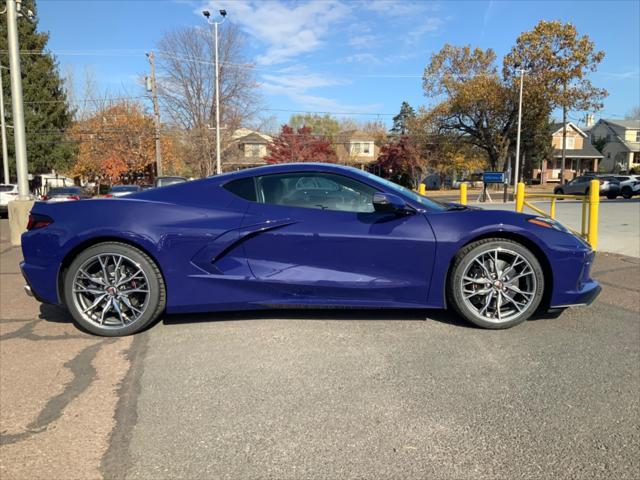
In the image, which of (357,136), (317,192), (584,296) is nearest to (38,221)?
(317,192)

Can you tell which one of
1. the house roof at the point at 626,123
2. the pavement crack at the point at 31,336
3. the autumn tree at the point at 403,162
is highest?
the house roof at the point at 626,123

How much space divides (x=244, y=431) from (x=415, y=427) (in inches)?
34.7

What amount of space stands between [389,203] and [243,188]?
1.23m

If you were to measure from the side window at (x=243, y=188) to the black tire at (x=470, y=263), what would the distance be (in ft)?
5.76

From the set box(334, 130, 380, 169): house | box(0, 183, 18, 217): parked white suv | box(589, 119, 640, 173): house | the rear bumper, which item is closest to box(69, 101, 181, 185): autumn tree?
box(0, 183, 18, 217): parked white suv

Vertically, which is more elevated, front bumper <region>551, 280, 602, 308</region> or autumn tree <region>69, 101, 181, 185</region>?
autumn tree <region>69, 101, 181, 185</region>

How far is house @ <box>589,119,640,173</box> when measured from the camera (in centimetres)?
6900

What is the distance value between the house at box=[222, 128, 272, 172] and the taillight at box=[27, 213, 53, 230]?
34847 mm

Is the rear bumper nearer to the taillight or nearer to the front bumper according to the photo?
the taillight

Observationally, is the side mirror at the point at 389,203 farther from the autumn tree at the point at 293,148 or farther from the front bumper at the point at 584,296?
the autumn tree at the point at 293,148

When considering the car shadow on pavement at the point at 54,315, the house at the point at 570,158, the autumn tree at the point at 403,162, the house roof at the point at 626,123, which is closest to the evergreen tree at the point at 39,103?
the autumn tree at the point at 403,162

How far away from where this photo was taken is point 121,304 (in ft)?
12.8

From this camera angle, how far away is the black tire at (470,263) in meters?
3.79

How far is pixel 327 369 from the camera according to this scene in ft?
10.4
